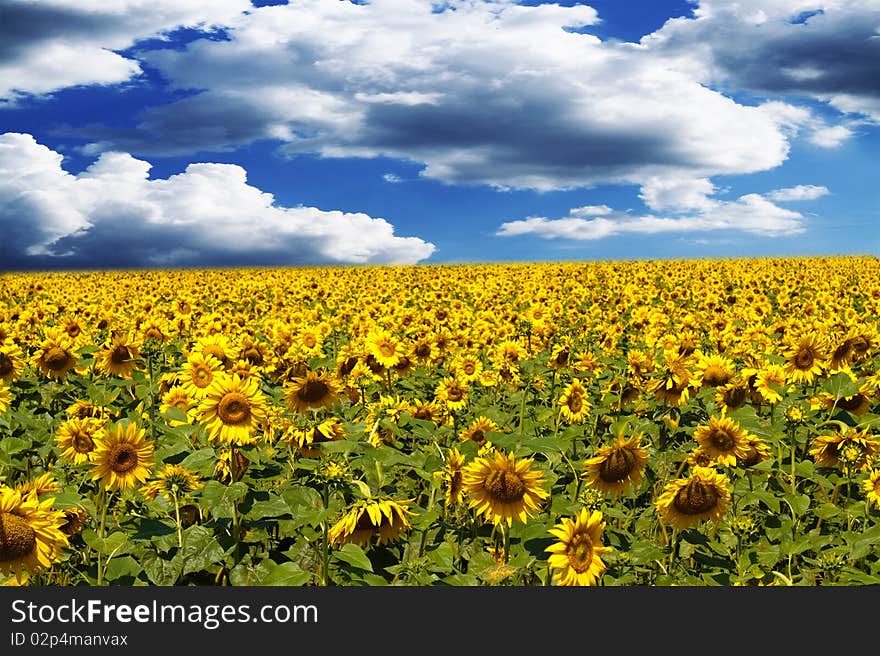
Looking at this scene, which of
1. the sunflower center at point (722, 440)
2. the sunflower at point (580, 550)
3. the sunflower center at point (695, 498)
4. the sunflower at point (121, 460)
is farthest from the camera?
the sunflower center at point (722, 440)

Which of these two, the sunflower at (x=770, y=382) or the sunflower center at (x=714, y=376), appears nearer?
the sunflower center at (x=714, y=376)

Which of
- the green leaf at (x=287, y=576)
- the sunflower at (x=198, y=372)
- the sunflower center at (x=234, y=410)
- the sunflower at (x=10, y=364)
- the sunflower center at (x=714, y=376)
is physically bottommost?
the green leaf at (x=287, y=576)

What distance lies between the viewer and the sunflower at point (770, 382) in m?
6.47

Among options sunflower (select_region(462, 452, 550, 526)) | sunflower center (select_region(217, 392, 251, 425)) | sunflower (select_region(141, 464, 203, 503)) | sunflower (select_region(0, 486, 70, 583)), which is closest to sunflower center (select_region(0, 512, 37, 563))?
sunflower (select_region(0, 486, 70, 583))

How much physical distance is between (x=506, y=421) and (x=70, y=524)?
398 centimetres

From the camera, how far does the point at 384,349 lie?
316 inches

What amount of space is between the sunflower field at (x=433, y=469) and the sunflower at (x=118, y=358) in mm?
21

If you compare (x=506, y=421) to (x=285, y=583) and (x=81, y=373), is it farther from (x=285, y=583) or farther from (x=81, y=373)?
(x=81, y=373)

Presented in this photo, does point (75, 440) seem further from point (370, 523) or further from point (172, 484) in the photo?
point (370, 523)

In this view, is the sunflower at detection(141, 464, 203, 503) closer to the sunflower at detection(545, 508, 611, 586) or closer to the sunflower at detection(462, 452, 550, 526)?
the sunflower at detection(462, 452, 550, 526)

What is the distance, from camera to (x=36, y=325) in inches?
483

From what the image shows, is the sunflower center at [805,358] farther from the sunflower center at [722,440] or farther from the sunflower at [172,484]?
the sunflower at [172,484]

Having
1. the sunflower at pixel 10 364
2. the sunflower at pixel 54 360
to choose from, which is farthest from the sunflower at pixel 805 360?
the sunflower at pixel 10 364

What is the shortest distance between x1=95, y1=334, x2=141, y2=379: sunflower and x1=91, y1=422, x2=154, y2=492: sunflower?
3.04 meters
